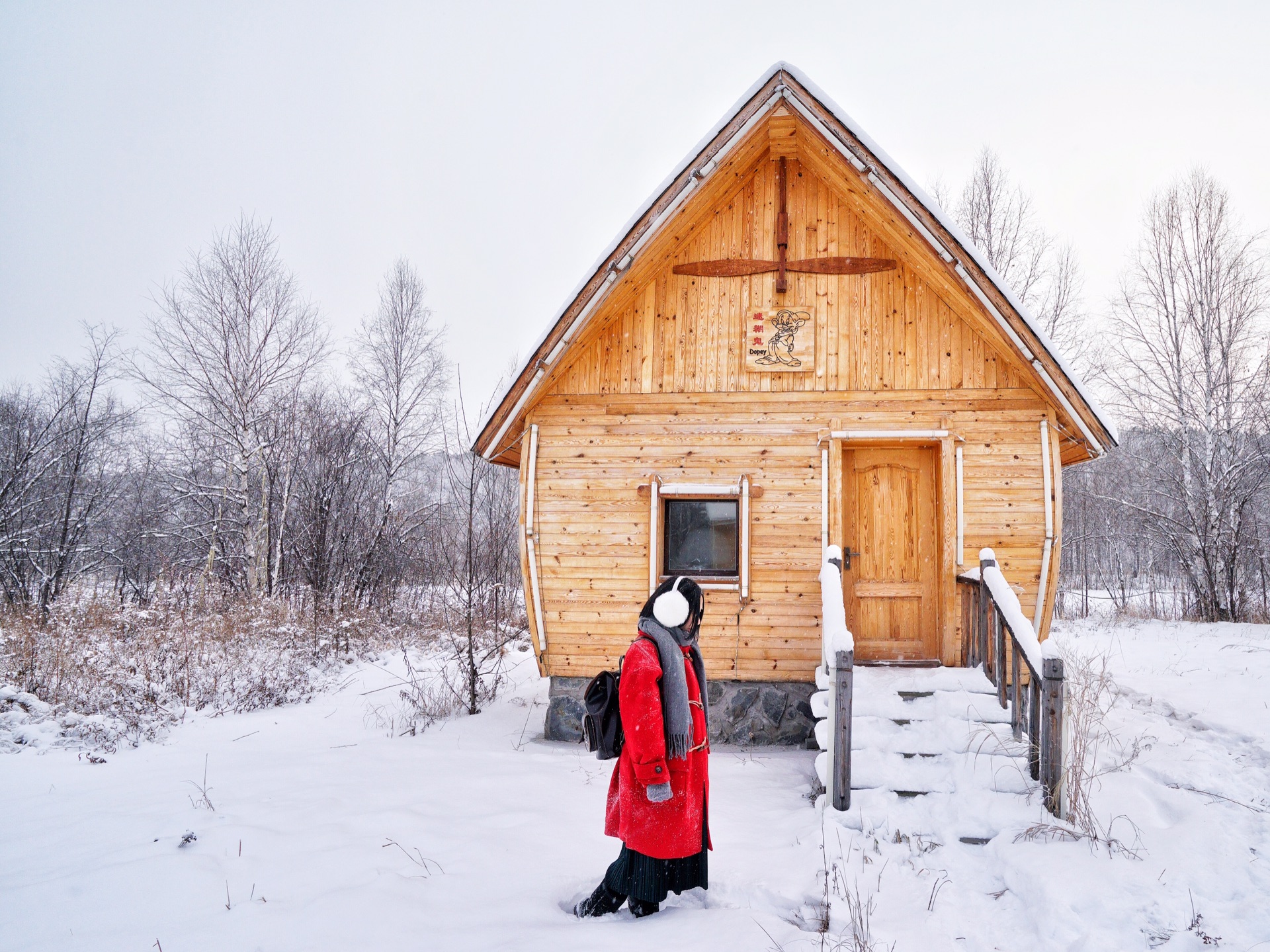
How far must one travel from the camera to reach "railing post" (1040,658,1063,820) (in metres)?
4.63

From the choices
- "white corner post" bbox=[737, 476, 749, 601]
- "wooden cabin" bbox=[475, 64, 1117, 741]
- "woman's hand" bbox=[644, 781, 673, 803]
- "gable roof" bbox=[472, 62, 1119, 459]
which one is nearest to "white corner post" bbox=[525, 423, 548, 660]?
"wooden cabin" bbox=[475, 64, 1117, 741]

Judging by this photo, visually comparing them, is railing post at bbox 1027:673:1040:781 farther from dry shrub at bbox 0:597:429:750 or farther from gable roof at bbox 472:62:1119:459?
dry shrub at bbox 0:597:429:750

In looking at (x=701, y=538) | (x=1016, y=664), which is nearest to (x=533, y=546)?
(x=701, y=538)

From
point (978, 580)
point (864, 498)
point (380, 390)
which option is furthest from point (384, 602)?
point (978, 580)

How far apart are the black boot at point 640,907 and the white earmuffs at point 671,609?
1471mm

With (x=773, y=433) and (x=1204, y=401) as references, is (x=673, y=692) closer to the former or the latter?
(x=773, y=433)

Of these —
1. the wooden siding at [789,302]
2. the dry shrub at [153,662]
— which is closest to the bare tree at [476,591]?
the wooden siding at [789,302]

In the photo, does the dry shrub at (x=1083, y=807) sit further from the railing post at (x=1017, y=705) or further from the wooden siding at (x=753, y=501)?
the wooden siding at (x=753, y=501)

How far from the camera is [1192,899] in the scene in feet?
11.9

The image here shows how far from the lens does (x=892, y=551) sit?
7.48 m

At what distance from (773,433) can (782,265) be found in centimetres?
196

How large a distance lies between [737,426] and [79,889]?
21.4 feet

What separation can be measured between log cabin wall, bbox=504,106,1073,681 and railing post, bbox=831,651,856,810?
2.33 metres

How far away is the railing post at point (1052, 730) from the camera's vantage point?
463 centimetres
